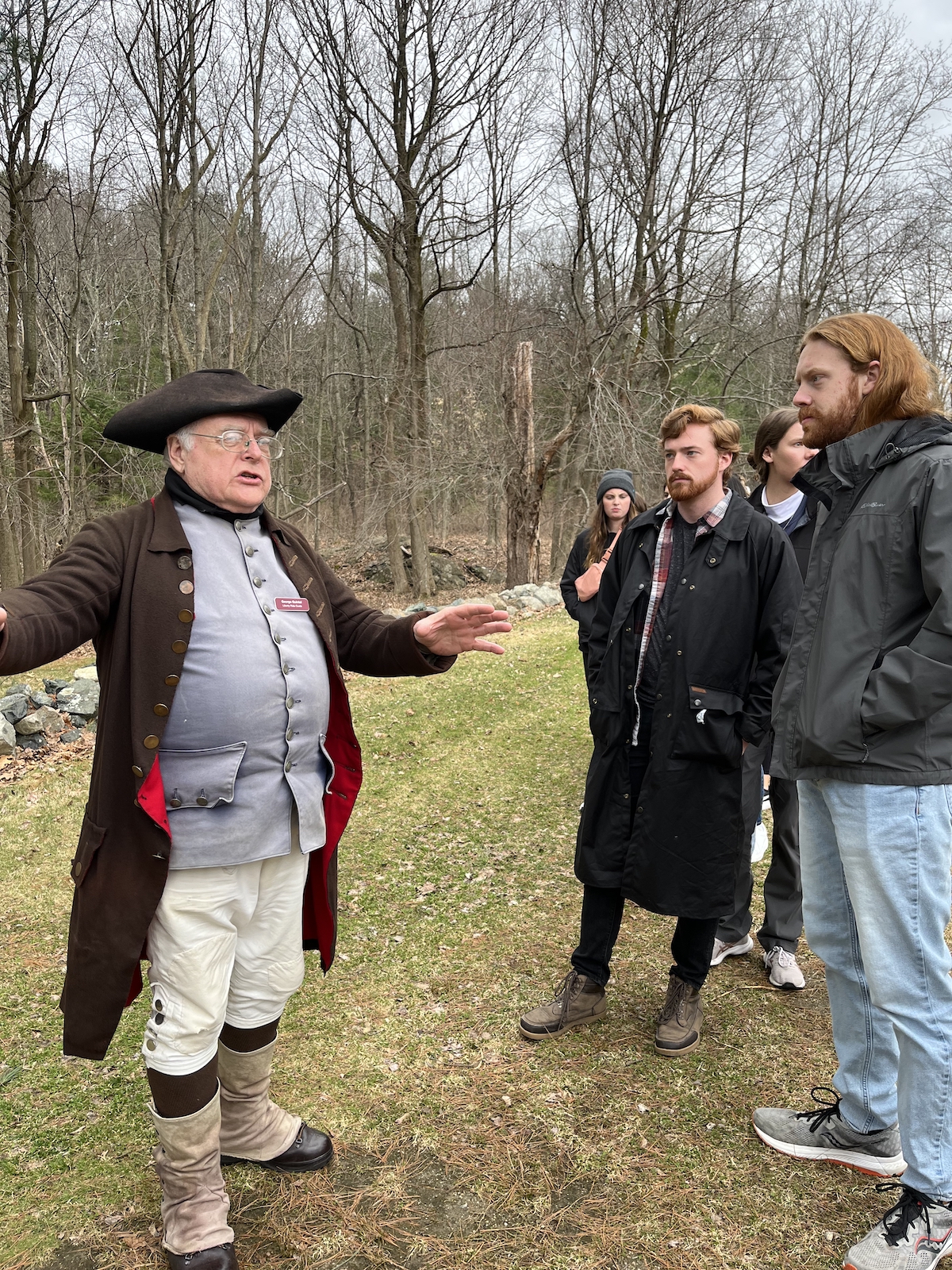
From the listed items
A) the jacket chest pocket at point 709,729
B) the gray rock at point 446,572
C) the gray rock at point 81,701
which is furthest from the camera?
the gray rock at point 446,572

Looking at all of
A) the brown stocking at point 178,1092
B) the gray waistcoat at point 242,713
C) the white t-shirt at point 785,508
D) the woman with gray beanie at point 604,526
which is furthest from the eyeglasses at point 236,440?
the woman with gray beanie at point 604,526

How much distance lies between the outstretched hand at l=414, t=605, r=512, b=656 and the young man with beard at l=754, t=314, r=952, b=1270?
2.95 ft

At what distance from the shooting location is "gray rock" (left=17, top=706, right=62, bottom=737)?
700cm

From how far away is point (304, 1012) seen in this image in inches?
135

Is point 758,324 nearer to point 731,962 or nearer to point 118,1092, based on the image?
point 731,962

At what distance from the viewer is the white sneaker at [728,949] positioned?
12.4ft

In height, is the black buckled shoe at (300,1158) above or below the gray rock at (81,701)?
below

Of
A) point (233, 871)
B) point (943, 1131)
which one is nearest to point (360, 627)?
point (233, 871)

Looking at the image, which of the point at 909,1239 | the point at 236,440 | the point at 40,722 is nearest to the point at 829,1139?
the point at 909,1239

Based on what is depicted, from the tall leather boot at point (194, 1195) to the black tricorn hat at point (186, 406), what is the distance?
1.81m

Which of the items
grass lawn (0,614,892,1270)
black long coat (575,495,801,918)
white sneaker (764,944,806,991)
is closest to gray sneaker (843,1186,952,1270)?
grass lawn (0,614,892,1270)

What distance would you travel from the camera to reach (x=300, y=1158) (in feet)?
8.48

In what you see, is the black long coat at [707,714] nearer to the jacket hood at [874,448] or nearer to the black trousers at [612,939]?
the black trousers at [612,939]

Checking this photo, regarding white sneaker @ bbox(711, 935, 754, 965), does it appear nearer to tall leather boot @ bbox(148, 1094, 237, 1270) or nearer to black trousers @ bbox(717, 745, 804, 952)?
black trousers @ bbox(717, 745, 804, 952)
